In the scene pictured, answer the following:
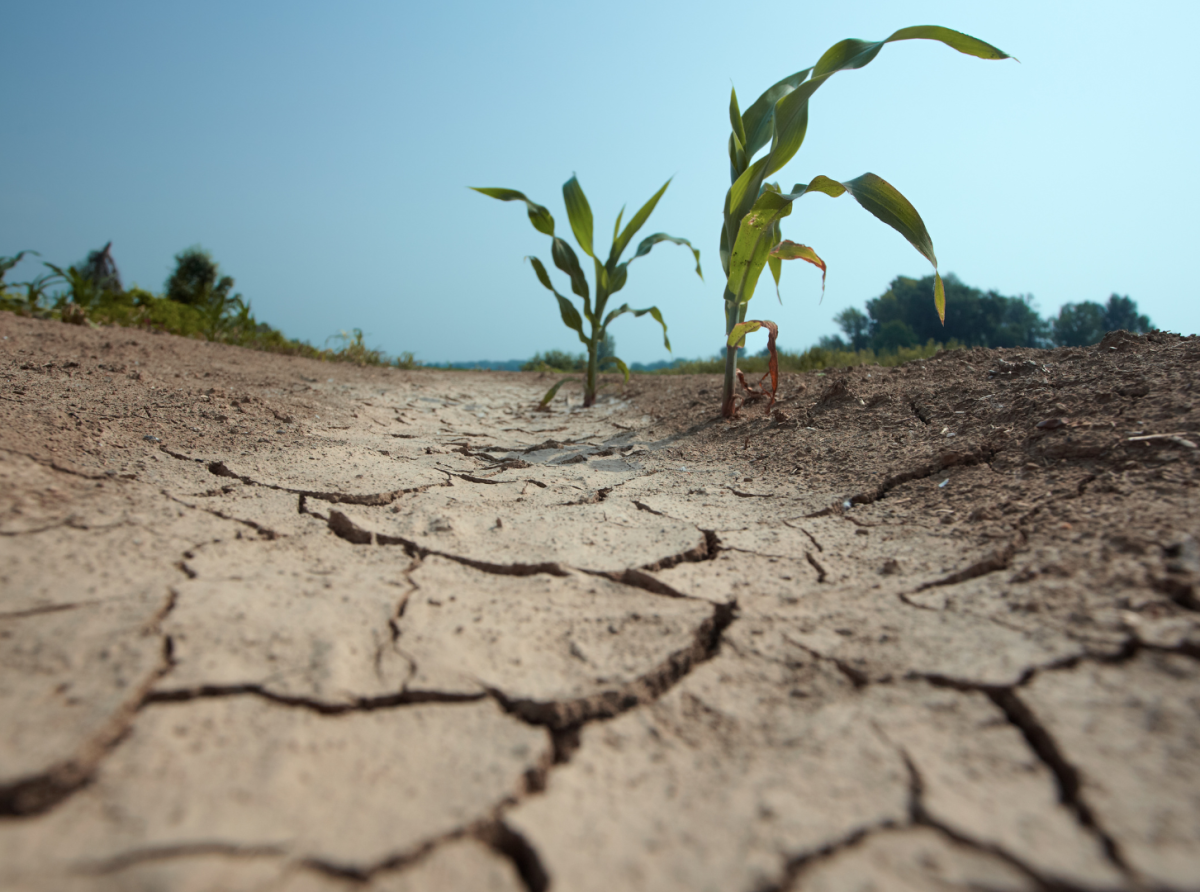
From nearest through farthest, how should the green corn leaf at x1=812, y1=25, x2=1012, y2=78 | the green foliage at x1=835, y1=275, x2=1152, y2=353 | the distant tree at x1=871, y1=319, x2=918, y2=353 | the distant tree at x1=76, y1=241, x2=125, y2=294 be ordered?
the green corn leaf at x1=812, y1=25, x2=1012, y2=78
the distant tree at x1=76, y1=241, x2=125, y2=294
the distant tree at x1=871, y1=319, x2=918, y2=353
the green foliage at x1=835, y1=275, x2=1152, y2=353

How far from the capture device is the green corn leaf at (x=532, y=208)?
351 centimetres

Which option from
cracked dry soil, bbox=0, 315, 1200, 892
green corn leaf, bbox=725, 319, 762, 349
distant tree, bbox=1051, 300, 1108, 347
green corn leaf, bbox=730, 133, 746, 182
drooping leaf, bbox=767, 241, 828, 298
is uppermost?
distant tree, bbox=1051, 300, 1108, 347

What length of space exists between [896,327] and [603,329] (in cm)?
1091

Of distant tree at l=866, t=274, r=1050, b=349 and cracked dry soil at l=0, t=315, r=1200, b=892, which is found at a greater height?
distant tree at l=866, t=274, r=1050, b=349

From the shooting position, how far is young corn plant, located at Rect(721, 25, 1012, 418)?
211 cm

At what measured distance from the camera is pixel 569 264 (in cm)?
377

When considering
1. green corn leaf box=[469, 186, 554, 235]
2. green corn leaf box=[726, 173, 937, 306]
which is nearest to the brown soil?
green corn leaf box=[726, 173, 937, 306]

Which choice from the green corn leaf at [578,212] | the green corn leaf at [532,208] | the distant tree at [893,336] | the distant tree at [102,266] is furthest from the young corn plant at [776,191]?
the distant tree at [893,336]

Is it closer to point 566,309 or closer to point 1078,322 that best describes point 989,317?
point 1078,322

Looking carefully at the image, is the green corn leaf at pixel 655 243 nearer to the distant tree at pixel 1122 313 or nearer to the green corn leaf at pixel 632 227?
the green corn leaf at pixel 632 227

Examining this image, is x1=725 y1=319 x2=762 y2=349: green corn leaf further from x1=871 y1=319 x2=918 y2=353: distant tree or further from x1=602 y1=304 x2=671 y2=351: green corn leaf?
x1=871 y1=319 x2=918 y2=353: distant tree

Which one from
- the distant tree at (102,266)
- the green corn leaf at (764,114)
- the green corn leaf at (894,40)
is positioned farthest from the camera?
the distant tree at (102,266)

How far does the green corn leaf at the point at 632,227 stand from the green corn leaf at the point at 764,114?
32.8 inches

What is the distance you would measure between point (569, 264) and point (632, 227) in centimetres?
45
